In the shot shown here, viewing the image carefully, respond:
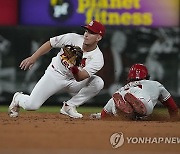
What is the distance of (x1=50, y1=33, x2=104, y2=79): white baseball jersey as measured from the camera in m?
7.16

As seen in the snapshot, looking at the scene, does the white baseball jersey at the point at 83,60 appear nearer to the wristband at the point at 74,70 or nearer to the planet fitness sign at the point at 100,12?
the wristband at the point at 74,70

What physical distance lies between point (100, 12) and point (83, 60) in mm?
4560

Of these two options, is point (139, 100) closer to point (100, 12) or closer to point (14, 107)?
point (14, 107)

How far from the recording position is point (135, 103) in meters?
6.91

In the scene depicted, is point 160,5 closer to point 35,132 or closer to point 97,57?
point 97,57

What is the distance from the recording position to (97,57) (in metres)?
7.22

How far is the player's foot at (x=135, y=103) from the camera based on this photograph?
6.90 m

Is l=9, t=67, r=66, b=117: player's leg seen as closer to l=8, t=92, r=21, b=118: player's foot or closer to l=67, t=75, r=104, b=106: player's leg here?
l=8, t=92, r=21, b=118: player's foot

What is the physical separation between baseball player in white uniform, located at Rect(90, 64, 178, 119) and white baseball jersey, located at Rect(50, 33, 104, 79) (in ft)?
1.41

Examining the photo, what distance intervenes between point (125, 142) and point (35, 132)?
0.92 m

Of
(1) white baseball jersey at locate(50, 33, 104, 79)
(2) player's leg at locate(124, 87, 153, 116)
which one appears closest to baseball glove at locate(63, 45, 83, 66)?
(1) white baseball jersey at locate(50, 33, 104, 79)

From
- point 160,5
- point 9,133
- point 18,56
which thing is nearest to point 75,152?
point 9,133

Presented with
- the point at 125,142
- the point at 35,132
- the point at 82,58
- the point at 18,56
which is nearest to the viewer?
the point at 125,142

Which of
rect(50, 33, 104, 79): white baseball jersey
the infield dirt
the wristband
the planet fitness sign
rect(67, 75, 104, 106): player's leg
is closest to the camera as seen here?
the infield dirt
